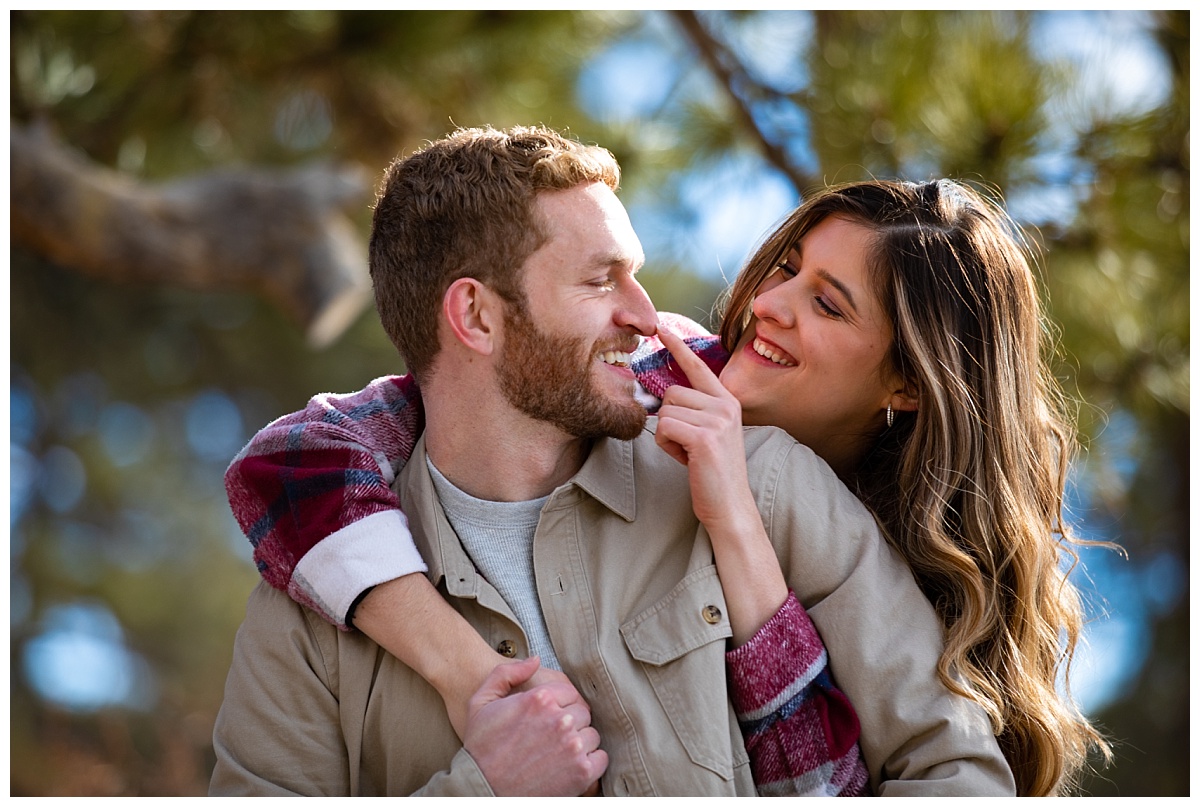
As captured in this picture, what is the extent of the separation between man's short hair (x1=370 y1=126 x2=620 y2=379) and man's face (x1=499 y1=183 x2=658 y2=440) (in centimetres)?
3

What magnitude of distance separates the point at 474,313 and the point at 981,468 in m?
0.87

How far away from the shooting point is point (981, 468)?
1960 millimetres

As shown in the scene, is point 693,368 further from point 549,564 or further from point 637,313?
point 549,564

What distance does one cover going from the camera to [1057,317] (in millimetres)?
3828

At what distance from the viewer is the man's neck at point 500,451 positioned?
77.4 inches

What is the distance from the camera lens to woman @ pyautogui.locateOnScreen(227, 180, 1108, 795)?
1861 mm

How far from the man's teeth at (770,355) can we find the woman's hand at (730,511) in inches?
10.9

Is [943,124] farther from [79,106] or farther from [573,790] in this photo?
[79,106]

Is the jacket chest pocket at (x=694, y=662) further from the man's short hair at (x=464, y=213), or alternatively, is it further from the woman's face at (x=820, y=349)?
the man's short hair at (x=464, y=213)

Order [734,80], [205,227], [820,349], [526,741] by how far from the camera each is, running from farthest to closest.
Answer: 1. [205,227]
2. [734,80]
3. [820,349]
4. [526,741]

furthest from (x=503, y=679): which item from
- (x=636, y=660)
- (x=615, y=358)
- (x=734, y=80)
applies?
(x=734, y=80)

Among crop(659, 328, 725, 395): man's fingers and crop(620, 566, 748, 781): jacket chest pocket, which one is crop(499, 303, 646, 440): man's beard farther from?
crop(620, 566, 748, 781): jacket chest pocket

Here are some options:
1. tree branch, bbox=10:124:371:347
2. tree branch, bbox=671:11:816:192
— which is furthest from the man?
tree branch, bbox=10:124:371:347

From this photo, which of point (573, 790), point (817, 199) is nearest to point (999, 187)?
point (817, 199)
